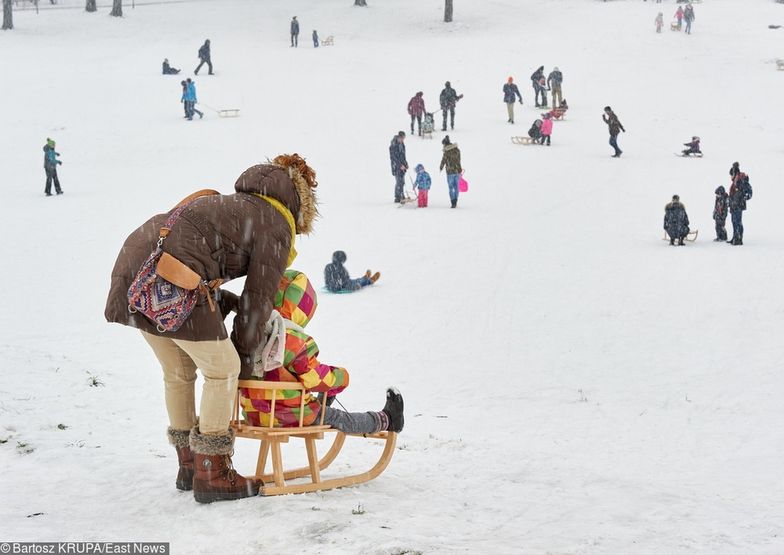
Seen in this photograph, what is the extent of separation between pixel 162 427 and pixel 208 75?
3305 centimetres

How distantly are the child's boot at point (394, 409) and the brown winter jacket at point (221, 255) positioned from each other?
1.16 meters

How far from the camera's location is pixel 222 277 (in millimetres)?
4664

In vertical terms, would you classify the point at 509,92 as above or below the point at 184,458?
above

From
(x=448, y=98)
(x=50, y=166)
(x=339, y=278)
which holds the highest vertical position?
(x=448, y=98)

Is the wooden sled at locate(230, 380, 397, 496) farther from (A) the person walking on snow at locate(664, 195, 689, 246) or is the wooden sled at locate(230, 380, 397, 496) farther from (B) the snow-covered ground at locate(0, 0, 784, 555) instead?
(A) the person walking on snow at locate(664, 195, 689, 246)

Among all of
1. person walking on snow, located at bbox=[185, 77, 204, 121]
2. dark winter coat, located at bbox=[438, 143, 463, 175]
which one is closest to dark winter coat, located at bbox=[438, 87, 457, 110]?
person walking on snow, located at bbox=[185, 77, 204, 121]

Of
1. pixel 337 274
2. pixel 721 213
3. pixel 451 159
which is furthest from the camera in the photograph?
pixel 451 159

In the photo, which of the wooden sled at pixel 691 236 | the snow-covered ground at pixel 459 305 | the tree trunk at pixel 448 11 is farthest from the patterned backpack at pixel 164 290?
the tree trunk at pixel 448 11

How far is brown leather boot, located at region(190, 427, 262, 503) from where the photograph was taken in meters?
4.80

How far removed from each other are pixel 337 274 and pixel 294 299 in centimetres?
900

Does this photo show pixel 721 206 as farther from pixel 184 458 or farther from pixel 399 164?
pixel 184 458

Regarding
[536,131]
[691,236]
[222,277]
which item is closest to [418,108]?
[536,131]

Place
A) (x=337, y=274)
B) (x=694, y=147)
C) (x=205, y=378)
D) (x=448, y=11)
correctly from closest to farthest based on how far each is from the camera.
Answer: (x=205, y=378) < (x=337, y=274) < (x=694, y=147) < (x=448, y=11)

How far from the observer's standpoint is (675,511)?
5.10 m
